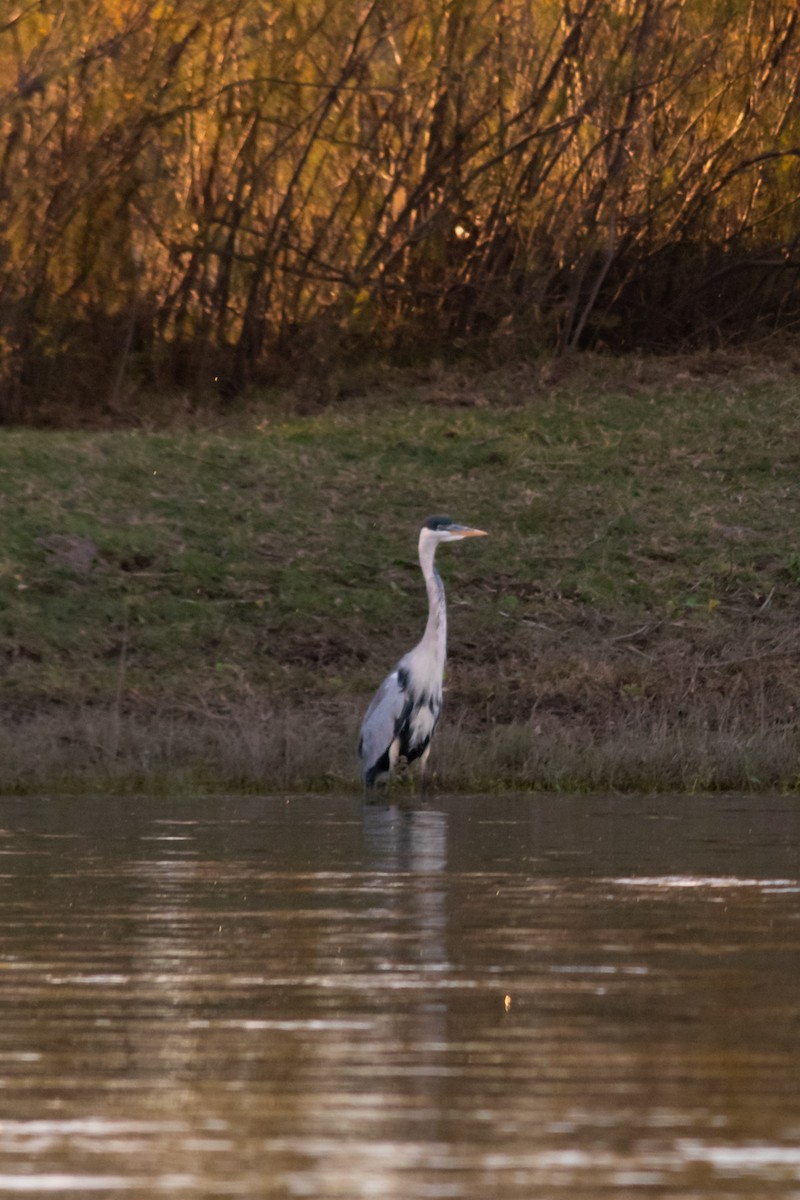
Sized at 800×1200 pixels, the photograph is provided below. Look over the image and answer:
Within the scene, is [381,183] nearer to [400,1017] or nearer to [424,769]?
[424,769]

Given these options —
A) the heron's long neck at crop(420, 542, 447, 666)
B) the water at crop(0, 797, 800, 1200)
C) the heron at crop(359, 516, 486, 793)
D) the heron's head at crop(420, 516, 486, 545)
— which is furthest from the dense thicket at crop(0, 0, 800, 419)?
the water at crop(0, 797, 800, 1200)

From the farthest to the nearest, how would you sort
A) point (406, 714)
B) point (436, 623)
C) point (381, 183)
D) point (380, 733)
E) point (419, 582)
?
point (381, 183) → point (419, 582) → point (436, 623) → point (406, 714) → point (380, 733)

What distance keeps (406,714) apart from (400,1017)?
7.74 m

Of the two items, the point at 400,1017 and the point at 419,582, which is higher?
the point at 400,1017

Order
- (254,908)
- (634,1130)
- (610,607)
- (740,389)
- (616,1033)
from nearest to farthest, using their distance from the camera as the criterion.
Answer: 1. (634,1130)
2. (616,1033)
3. (254,908)
4. (610,607)
5. (740,389)

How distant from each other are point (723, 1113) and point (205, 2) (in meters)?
19.3

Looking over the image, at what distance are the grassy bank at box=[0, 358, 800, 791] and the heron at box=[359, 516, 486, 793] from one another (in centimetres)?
21

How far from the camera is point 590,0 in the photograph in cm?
2480

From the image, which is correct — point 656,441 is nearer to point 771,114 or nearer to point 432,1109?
point 771,114

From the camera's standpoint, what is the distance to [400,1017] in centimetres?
617

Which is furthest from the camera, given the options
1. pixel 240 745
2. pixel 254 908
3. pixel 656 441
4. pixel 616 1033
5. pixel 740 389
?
pixel 740 389

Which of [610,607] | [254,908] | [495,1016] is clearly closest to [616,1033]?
[495,1016]

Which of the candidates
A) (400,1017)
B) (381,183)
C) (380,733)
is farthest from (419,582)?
(400,1017)

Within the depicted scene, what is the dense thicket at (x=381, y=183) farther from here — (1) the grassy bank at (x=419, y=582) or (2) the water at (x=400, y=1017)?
(2) the water at (x=400, y=1017)
